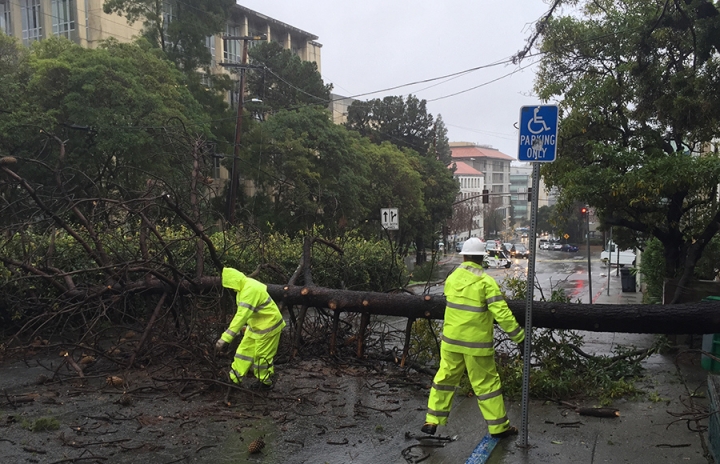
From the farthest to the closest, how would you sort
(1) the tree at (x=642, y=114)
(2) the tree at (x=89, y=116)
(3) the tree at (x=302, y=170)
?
(3) the tree at (x=302, y=170) < (2) the tree at (x=89, y=116) < (1) the tree at (x=642, y=114)

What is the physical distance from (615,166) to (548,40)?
341 centimetres

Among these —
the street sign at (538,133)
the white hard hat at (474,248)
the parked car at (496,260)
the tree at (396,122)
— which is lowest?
the parked car at (496,260)

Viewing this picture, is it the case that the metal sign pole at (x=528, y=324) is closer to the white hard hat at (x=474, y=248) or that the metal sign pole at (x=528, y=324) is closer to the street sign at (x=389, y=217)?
the white hard hat at (x=474, y=248)

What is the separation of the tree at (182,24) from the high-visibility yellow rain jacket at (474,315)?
77.3 feet

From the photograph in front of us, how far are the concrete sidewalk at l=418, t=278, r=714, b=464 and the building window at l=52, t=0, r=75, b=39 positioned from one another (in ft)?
126

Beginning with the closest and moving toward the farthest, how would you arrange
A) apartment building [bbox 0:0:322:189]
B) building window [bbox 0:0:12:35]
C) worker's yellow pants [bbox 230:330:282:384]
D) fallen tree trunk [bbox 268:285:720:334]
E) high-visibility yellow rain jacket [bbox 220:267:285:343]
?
fallen tree trunk [bbox 268:285:720:334] → high-visibility yellow rain jacket [bbox 220:267:285:343] → worker's yellow pants [bbox 230:330:282:384] → apartment building [bbox 0:0:322:189] → building window [bbox 0:0:12:35]

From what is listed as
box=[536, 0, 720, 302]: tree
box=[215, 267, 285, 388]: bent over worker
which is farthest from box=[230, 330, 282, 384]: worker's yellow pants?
box=[536, 0, 720, 302]: tree

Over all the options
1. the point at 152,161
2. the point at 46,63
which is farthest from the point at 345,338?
the point at 46,63

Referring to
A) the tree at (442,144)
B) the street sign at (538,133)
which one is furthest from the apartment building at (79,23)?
the tree at (442,144)

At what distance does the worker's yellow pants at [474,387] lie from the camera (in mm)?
5133

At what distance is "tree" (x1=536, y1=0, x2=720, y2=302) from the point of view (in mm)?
8930

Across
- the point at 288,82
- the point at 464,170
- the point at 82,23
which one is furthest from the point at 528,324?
the point at 464,170

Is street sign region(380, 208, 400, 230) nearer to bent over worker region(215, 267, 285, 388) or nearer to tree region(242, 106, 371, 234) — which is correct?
tree region(242, 106, 371, 234)

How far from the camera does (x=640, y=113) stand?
10352mm
